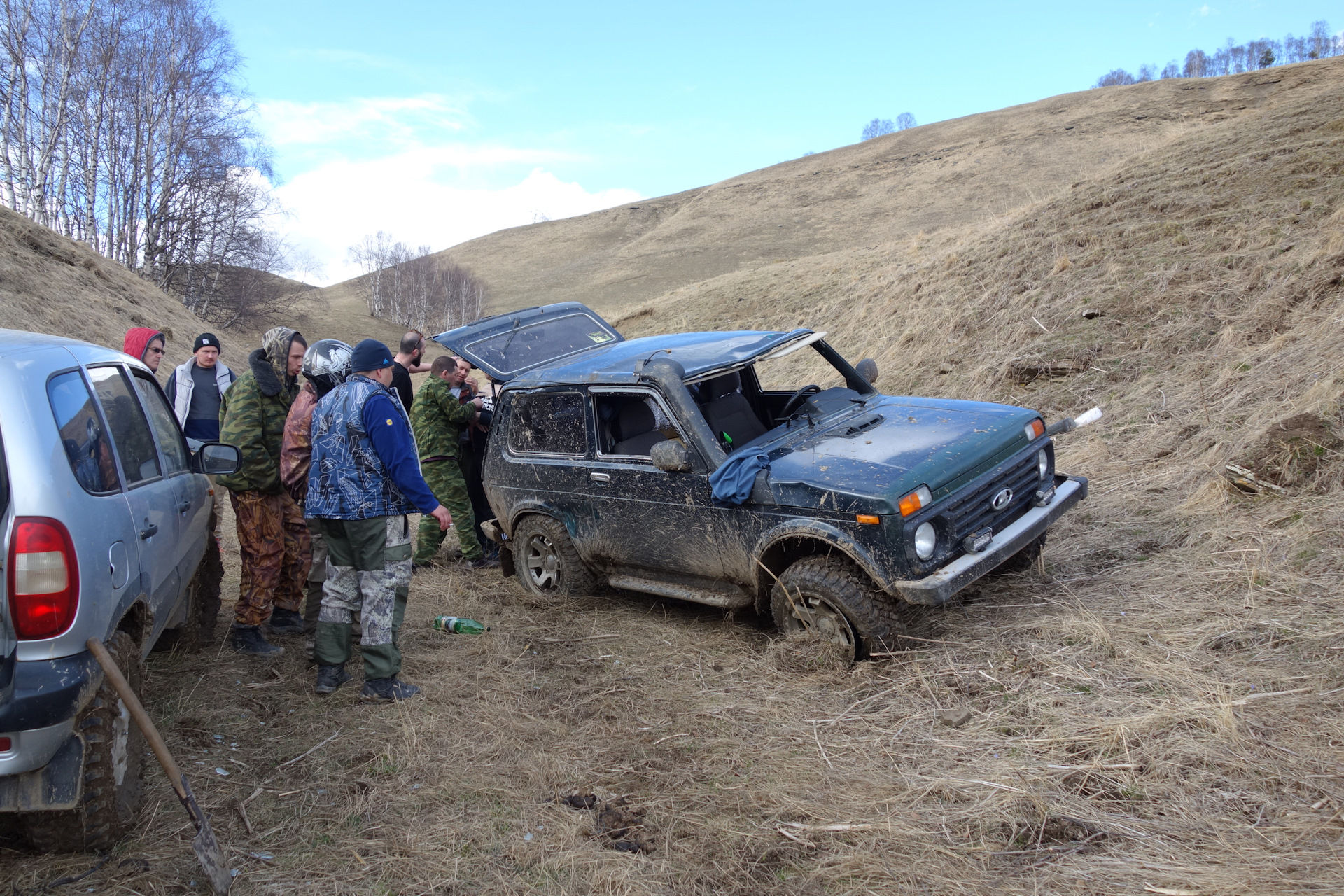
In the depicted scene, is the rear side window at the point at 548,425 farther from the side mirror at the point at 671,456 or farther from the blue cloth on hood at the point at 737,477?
the blue cloth on hood at the point at 737,477

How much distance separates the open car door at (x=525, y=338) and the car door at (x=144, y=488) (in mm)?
2380

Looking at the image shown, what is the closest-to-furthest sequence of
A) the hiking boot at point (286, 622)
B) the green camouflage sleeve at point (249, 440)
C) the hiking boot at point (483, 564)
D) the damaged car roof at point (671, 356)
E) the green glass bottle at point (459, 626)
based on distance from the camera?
the green camouflage sleeve at point (249, 440) → the damaged car roof at point (671, 356) → the green glass bottle at point (459, 626) → the hiking boot at point (286, 622) → the hiking boot at point (483, 564)

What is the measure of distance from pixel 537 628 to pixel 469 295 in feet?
195

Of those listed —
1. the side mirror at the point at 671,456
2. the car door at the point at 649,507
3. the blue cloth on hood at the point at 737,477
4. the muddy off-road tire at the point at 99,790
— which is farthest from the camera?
the car door at the point at 649,507

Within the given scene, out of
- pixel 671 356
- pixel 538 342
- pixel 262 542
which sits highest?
pixel 538 342

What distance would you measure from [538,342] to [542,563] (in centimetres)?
192

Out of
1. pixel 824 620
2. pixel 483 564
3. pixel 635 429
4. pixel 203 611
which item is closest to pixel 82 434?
pixel 203 611

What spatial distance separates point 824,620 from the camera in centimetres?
454

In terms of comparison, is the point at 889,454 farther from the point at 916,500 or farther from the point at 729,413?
the point at 729,413

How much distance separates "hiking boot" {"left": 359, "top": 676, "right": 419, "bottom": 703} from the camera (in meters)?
4.56

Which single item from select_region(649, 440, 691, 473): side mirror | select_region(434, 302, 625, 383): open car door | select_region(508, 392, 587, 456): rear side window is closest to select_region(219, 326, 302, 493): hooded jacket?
select_region(434, 302, 625, 383): open car door

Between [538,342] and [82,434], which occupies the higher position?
[538,342]

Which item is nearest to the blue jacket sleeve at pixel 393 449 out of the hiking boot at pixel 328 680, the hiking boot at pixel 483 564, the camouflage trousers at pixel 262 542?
the hiking boot at pixel 328 680

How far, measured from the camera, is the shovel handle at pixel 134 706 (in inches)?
109
